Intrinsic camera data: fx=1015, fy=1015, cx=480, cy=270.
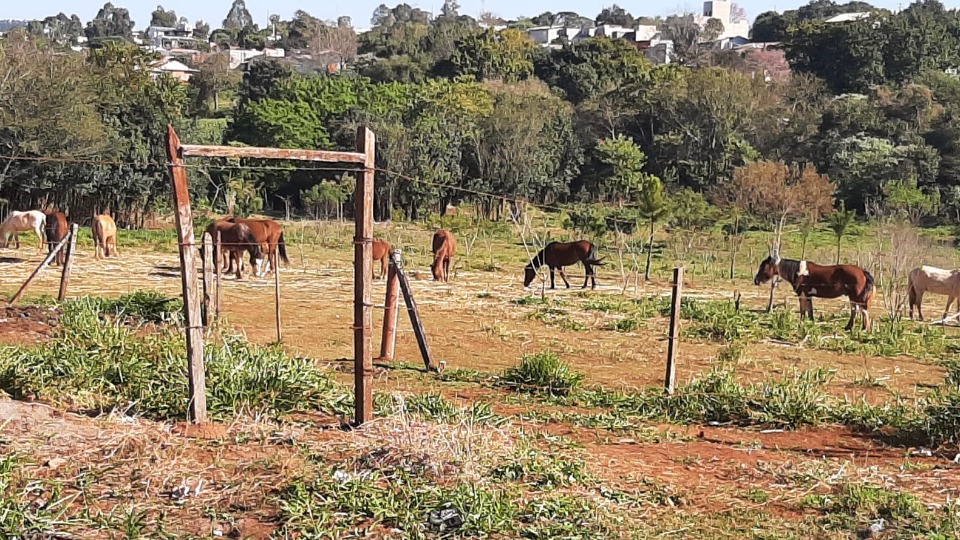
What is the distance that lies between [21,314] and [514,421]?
5.98 meters

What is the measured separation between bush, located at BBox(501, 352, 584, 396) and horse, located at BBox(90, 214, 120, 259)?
13.0 meters

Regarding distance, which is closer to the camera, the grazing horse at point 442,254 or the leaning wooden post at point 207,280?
the leaning wooden post at point 207,280

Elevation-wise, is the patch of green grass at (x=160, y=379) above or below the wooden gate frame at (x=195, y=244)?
below

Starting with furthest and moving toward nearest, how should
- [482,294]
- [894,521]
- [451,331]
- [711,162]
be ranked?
[711,162]
[482,294]
[451,331]
[894,521]

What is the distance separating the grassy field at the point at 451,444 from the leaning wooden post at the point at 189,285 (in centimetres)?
22

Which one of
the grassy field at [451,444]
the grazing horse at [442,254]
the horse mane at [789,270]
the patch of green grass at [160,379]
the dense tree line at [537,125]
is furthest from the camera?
the dense tree line at [537,125]

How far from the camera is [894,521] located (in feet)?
15.8

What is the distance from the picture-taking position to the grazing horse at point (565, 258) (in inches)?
725

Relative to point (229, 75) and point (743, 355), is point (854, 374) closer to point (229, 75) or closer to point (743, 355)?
point (743, 355)

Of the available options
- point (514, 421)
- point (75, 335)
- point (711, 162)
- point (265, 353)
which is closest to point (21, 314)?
point (75, 335)

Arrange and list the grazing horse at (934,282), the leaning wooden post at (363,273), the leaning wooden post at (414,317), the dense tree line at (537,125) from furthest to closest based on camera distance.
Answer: the dense tree line at (537,125) → the grazing horse at (934,282) → the leaning wooden post at (414,317) → the leaning wooden post at (363,273)

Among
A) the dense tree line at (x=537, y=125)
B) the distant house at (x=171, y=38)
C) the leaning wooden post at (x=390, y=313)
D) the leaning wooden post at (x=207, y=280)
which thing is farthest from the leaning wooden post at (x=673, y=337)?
the distant house at (x=171, y=38)

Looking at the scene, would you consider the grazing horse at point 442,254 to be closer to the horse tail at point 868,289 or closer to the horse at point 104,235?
the horse at point 104,235

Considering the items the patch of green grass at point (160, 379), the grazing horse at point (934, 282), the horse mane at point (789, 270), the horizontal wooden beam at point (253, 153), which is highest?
the horizontal wooden beam at point (253, 153)
